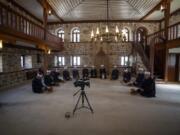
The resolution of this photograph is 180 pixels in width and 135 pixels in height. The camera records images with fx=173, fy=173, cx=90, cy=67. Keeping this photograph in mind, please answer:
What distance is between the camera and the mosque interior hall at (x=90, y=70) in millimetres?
4637

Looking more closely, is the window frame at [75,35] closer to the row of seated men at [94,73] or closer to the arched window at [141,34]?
the row of seated men at [94,73]

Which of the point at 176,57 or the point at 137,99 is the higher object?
Result: the point at 176,57

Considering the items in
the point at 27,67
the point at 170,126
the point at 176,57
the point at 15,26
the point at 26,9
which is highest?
the point at 26,9

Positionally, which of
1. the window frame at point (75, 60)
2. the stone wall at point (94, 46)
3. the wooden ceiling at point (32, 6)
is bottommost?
the window frame at point (75, 60)

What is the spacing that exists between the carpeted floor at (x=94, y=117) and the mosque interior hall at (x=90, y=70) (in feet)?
0.07

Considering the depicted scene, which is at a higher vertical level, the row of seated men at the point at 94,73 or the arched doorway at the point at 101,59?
the arched doorway at the point at 101,59

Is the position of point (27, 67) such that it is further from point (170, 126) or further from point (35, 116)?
point (170, 126)

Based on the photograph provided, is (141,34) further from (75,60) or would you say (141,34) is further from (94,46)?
(75,60)

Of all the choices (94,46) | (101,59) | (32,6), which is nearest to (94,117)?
(32,6)

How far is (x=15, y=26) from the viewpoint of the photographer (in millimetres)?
7266

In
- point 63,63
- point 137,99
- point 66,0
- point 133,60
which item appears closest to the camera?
point 137,99

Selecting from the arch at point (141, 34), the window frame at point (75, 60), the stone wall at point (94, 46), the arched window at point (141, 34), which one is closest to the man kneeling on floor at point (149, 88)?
the stone wall at point (94, 46)

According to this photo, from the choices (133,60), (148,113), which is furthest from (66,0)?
(148,113)

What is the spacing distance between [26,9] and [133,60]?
31.9 feet
